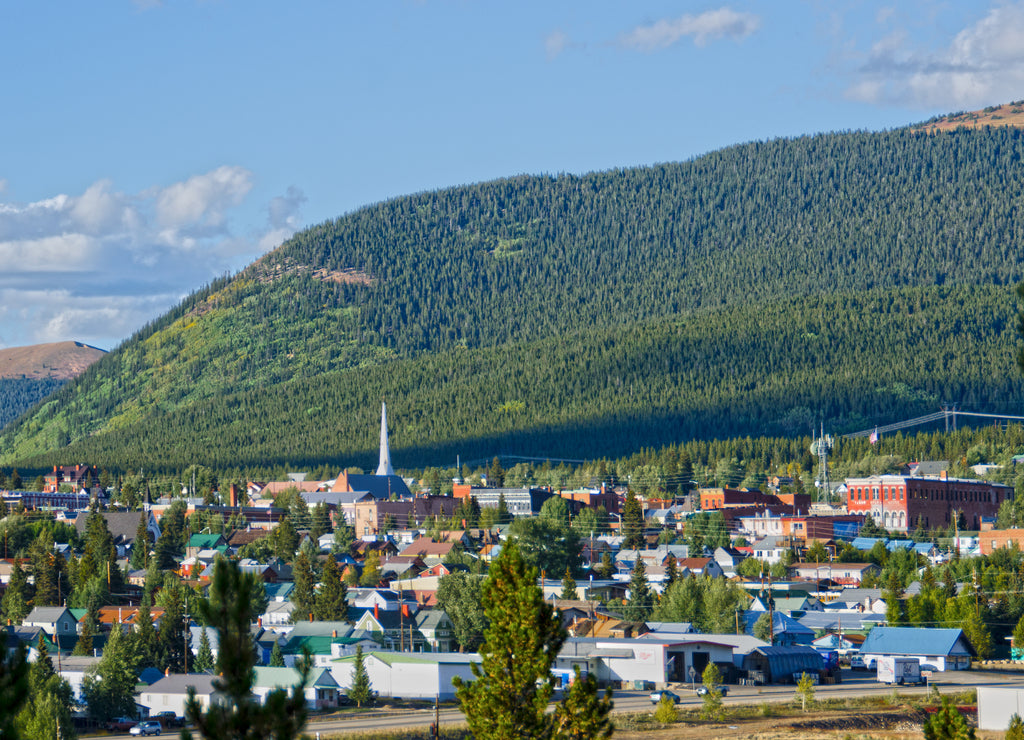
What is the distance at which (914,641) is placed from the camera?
11244 cm

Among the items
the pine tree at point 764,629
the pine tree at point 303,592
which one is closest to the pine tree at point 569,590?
the pine tree at point 764,629

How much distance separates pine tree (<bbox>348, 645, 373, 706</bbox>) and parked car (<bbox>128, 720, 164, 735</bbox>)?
13.0 metres

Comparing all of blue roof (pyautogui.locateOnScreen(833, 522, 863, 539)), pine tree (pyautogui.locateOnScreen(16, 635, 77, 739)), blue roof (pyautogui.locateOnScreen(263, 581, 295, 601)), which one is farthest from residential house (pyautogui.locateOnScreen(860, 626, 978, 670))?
blue roof (pyautogui.locateOnScreen(833, 522, 863, 539))

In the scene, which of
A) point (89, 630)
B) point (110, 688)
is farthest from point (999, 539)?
point (110, 688)

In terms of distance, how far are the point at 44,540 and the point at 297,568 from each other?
33275 mm

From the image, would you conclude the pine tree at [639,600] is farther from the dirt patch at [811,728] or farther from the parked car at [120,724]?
the parked car at [120,724]

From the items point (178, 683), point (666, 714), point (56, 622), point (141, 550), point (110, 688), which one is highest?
point (141, 550)

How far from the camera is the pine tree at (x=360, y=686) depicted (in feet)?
316

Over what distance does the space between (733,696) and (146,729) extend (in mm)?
34108

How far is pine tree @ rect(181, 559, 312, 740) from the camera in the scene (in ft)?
73.6

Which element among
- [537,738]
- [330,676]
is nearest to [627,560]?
[330,676]

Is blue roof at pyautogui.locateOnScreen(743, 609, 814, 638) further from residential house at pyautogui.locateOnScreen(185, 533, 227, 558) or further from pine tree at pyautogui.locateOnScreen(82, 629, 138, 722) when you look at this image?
residential house at pyautogui.locateOnScreen(185, 533, 227, 558)

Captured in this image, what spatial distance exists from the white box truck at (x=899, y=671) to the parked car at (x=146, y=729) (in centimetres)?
4591

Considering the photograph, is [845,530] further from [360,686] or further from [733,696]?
[360,686]
